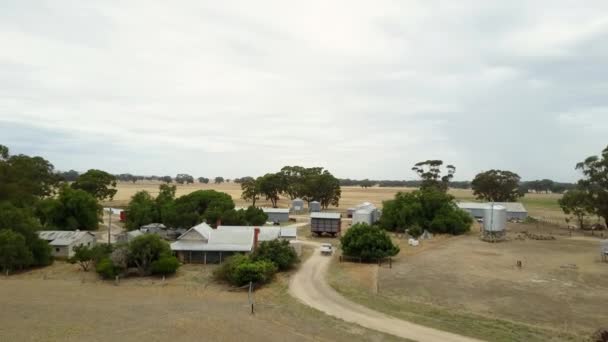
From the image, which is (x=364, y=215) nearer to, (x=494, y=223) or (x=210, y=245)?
(x=494, y=223)

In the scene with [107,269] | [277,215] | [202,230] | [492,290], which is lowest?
[492,290]

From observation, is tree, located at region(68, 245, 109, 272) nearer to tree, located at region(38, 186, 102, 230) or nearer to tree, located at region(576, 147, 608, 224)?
tree, located at region(38, 186, 102, 230)

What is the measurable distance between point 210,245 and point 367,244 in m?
16.6

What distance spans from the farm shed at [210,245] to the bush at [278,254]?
3256mm

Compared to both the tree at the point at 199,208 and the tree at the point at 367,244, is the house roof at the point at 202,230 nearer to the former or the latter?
the tree at the point at 199,208

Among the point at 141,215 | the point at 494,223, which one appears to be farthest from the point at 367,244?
the point at 141,215

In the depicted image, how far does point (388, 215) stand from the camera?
2741 inches

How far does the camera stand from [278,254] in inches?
1521

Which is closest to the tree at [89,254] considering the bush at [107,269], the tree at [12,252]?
the bush at [107,269]

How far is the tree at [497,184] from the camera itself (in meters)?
102


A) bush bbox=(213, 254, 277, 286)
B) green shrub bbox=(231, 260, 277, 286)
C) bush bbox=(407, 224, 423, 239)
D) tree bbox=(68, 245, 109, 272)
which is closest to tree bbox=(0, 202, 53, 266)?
tree bbox=(68, 245, 109, 272)

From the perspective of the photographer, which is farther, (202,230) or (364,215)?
(364,215)

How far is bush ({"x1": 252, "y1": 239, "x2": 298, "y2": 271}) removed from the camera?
126 ft

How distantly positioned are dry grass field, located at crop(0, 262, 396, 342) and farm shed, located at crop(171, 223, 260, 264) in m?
5.57
